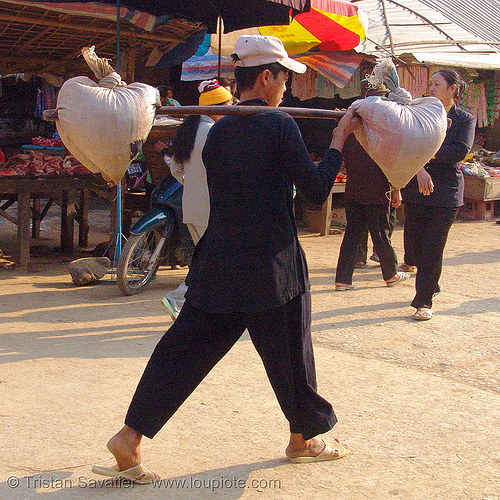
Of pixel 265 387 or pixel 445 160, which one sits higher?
pixel 445 160

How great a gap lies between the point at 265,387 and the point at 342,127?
170 cm

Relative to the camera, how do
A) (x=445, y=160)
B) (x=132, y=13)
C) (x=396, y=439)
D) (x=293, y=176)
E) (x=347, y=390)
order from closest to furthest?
1. (x=293, y=176)
2. (x=396, y=439)
3. (x=347, y=390)
4. (x=445, y=160)
5. (x=132, y=13)

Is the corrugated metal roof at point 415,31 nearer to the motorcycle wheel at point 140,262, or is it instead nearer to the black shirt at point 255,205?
the motorcycle wheel at point 140,262

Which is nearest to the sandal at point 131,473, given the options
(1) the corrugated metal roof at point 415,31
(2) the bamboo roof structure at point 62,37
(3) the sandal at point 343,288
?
(3) the sandal at point 343,288

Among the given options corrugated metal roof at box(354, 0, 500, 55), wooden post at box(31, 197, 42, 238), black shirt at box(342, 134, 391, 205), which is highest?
corrugated metal roof at box(354, 0, 500, 55)

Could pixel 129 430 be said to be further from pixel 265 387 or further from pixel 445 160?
pixel 445 160

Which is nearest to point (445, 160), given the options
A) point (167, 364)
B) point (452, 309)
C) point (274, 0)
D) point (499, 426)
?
point (452, 309)

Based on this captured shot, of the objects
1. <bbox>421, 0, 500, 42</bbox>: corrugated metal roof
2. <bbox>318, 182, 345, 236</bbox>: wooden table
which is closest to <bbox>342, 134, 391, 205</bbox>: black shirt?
<bbox>318, 182, 345, 236</bbox>: wooden table

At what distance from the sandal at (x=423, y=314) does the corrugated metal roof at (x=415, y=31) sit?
18.5 ft

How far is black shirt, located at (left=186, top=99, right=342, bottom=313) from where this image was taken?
2.65m

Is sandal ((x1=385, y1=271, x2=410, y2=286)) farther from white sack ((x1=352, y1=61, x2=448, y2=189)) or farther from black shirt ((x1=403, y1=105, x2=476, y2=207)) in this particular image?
white sack ((x1=352, y1=61, x2=448, y2=189))

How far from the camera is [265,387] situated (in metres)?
3.88

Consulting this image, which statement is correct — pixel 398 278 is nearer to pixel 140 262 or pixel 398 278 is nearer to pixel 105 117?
pixel 140 262

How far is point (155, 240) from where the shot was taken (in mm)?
6461
